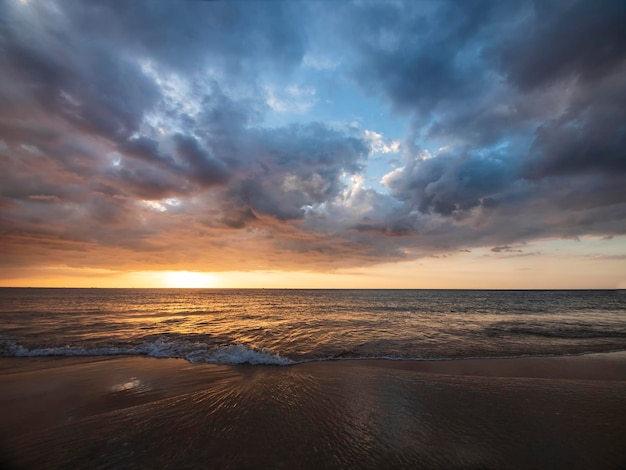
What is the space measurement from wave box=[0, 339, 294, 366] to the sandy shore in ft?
4.12

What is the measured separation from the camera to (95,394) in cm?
845

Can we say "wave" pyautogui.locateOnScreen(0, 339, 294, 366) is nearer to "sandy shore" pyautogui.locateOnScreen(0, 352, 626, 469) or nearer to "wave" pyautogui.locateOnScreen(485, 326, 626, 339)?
"sandy shore" pyautogui.locateOnScreen(0, 352, 626, 469)

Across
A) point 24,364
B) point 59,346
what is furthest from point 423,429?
point 59,346

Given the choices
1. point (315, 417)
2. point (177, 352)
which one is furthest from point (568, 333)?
point (177, 352)

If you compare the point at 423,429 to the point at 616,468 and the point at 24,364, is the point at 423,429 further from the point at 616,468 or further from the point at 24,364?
the point at 24,364

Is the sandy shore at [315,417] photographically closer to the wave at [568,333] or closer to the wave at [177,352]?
the wave at [177,352]

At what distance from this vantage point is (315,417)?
22.4 feet

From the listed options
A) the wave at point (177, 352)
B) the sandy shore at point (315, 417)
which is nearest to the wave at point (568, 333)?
the sandy shore at point (315, 417)

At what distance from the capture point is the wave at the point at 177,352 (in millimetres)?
12336

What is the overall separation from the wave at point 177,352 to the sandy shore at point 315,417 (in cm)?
125

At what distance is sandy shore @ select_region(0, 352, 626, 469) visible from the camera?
522 cm

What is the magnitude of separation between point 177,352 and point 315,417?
1013 cm

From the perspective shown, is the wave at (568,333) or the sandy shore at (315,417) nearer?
the sandy shore at (315,417)

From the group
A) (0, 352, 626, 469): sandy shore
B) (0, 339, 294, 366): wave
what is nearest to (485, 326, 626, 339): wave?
(0, 352, 626, 469): sandy shore
